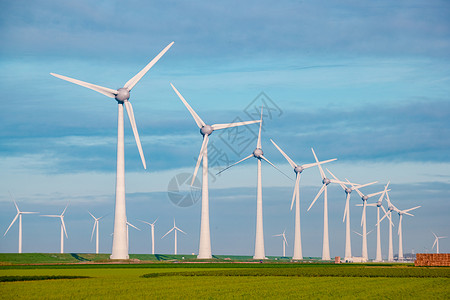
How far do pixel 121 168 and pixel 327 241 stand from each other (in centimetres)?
8836

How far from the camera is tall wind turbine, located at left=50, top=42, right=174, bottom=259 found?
102625mm

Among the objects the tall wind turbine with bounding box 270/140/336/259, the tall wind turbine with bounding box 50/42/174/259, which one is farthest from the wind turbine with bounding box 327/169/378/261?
the tall wind turbine with bounding box 50/42/174/259

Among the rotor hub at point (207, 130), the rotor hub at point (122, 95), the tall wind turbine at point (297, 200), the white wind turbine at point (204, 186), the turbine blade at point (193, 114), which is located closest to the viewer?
the rotor hub at point (122, 95)

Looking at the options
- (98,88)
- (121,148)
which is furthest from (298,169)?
(98,88)

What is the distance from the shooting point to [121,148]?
345ft

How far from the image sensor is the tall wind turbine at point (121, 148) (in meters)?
103

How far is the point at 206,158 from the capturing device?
430ft

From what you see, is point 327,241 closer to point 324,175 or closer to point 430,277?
point 324,175

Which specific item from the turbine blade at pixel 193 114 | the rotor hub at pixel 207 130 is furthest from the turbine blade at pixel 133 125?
the rotor hub at pixel 207 130

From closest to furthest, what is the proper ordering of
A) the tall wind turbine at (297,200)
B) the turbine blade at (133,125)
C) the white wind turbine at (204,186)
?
the turbine blade at (133,125)
the white wind turbine at (204,186)
the tall wind turbine at (297,200)

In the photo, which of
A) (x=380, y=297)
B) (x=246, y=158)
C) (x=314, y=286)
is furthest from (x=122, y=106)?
(x=380, y=297)

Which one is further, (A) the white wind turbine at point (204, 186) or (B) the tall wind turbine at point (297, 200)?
(B) the tall wind turbine at point (297, 200)

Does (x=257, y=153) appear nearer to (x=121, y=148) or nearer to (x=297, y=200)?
(x=297, y=200)

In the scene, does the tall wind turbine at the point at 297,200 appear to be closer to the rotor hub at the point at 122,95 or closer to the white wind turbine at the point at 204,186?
the white wind turbine at the point at 204,186
